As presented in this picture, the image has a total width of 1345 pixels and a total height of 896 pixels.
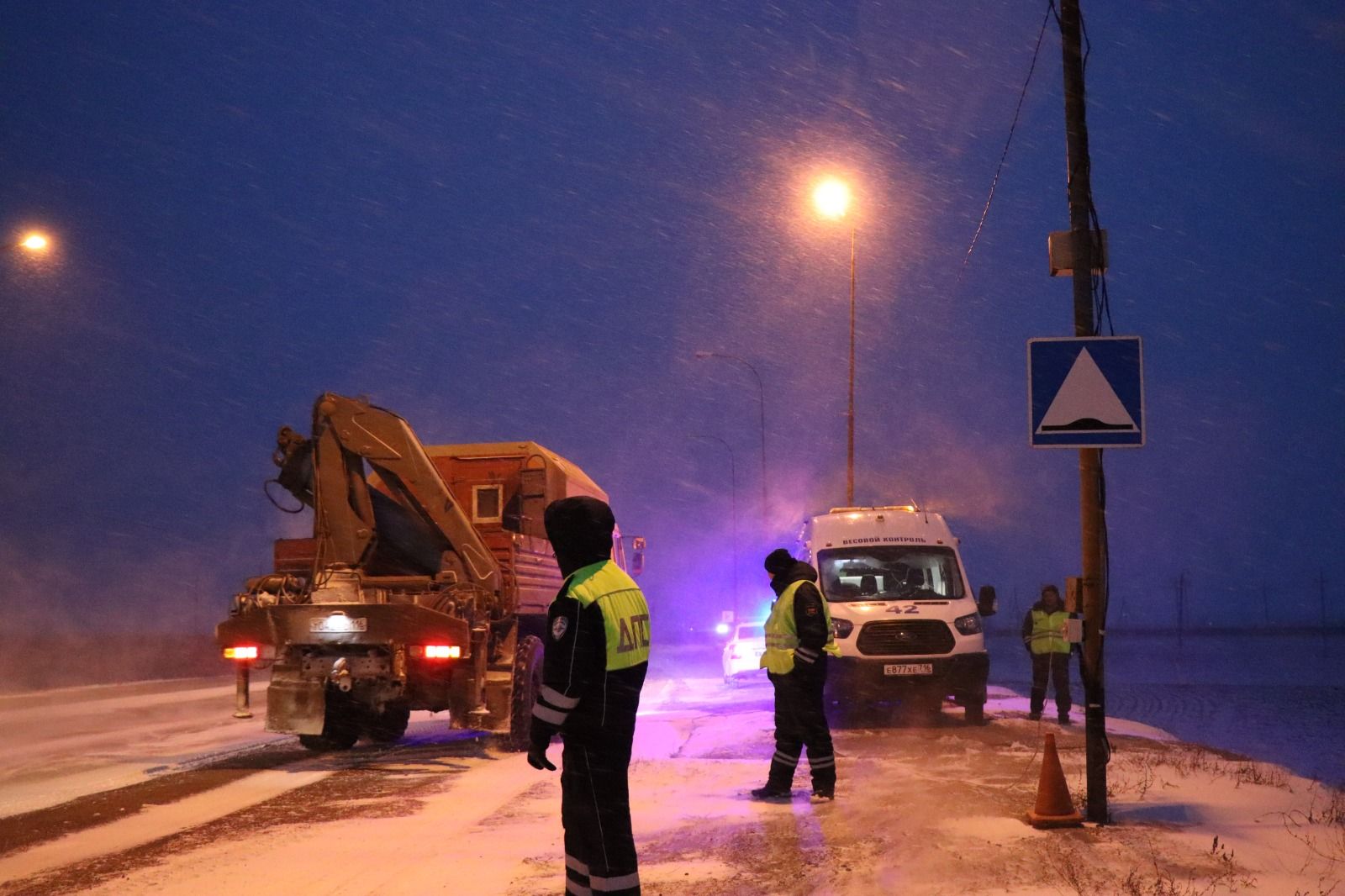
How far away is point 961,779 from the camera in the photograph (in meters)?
10.4

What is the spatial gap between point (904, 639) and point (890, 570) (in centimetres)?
153

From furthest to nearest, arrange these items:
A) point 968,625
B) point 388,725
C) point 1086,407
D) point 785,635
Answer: point 968,625 < point 388,725 < point 785,635 < point 1086,407

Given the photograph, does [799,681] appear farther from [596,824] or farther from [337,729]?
[337,729]

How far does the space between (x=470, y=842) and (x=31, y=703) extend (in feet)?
56.7

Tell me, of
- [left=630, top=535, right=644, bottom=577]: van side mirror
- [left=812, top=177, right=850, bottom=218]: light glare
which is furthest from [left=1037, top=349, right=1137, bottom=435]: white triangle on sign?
[left=812, top=177, right=850, bottom=218]: light glare

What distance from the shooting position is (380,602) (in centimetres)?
1170

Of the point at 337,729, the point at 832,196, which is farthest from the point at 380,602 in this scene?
the point at 832,196

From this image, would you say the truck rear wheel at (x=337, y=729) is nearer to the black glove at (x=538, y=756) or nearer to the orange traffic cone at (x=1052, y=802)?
the orange traffic cone at (x=1052, y=802)

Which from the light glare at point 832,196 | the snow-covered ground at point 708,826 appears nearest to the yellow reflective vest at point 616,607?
the snow-covered ground at point 708,826

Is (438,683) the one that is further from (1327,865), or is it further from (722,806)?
(1327,865)

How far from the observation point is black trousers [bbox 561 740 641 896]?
5070 millimetres

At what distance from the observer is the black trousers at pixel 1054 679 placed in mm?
15281

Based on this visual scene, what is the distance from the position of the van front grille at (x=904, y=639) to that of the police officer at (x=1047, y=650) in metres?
1.24

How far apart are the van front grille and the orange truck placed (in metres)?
4.07
